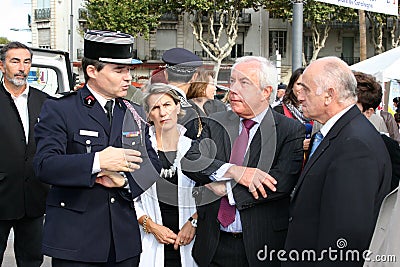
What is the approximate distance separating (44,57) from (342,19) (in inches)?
1322

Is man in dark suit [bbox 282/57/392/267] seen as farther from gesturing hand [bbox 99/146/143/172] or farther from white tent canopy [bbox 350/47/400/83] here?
white tent canopy [bbox 350/47/400/83]

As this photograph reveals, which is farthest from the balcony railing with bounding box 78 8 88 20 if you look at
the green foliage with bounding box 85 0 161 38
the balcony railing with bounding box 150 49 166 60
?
the balcony railing with bounding box 150 49 166 60

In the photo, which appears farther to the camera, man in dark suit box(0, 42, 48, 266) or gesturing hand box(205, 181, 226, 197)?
man in dark suit box(0, 42, 48, 266)

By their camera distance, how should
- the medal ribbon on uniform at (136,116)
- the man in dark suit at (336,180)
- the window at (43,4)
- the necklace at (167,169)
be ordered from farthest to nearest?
1. the window at (43,4)
2. the necklace at (167,169)
3. the medal ribbon on uniform at (136,116)
4. the man in dark suit at (336,180)

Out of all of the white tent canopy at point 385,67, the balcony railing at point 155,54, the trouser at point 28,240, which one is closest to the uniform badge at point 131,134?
the trouser at point 28,240

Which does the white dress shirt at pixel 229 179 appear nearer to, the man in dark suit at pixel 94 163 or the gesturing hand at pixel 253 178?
the gesturing hand at pixel 253 178

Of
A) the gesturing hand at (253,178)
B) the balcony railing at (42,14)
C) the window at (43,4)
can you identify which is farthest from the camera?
the window at (43,4)

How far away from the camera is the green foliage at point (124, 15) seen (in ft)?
117

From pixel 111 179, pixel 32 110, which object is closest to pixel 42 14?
pixel 32 110

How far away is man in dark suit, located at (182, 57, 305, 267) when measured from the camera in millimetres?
3088

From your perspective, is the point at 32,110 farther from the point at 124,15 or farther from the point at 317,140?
the point at 124,15

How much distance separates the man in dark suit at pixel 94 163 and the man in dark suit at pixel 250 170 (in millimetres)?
388

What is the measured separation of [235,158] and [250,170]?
0.60 ft

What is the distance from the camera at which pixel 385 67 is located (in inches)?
421
